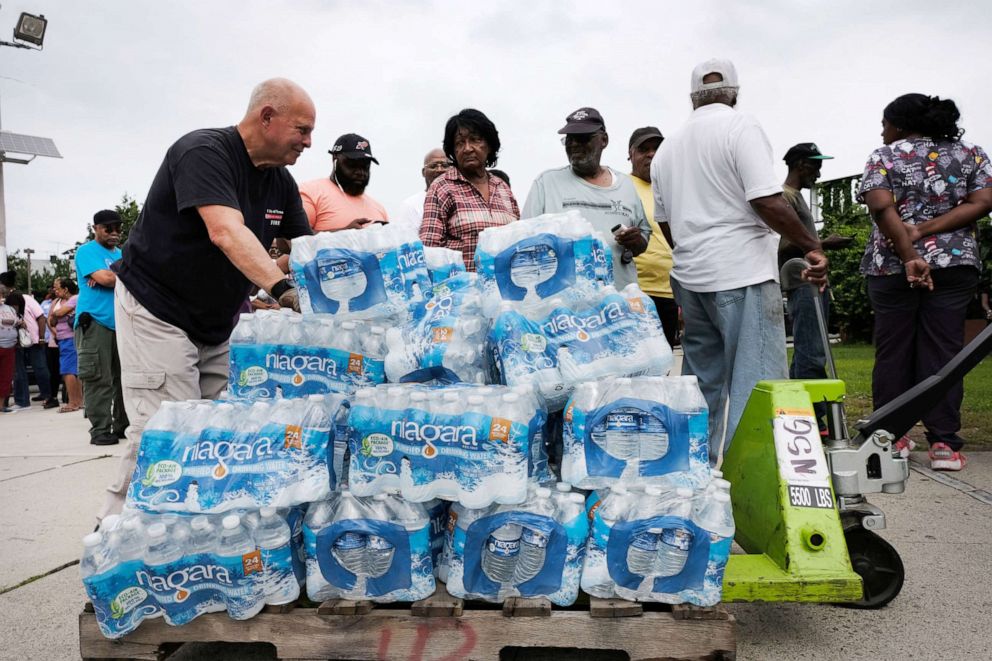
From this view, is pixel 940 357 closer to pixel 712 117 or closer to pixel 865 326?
pixel 712 117

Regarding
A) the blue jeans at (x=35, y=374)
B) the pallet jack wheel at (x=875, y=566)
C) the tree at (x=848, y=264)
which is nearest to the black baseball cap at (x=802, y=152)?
the pallet jack wheel at (x=875, y=566)

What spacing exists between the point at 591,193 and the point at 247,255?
218cm

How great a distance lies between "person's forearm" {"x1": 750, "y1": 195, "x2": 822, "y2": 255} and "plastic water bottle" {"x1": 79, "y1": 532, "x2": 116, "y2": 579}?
3.04 m

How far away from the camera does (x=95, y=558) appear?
228cm

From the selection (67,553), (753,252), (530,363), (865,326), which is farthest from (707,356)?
(865,326)

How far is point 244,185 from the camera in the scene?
3240mm

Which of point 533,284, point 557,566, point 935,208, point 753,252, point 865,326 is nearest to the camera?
point 557,566

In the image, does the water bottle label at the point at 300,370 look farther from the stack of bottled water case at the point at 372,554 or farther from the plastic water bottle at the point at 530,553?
the plastic water bottle at the point at 530,553

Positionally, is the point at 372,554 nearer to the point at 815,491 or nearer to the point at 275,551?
the point at 275,551

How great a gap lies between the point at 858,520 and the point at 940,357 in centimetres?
247

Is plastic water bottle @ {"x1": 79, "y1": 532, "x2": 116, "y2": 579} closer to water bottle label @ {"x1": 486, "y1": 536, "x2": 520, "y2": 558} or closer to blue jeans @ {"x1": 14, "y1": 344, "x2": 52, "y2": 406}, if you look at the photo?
water bottle label @ {"x1": 486, "y1": 536, "x2": 520, "y2": 558}

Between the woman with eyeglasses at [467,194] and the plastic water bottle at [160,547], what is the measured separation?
Result: 2.21m

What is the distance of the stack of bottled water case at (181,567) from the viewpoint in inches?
89.7

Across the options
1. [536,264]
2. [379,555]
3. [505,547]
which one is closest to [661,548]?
[505,547]
